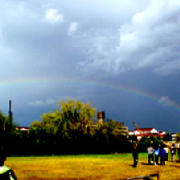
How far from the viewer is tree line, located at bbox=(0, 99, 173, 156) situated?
4662cm

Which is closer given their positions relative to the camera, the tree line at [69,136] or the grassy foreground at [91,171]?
the grassy foreground at [91,171]

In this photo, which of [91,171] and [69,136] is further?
[69,136]

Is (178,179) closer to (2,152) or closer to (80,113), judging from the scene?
(2,152)

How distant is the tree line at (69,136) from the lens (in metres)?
46.6

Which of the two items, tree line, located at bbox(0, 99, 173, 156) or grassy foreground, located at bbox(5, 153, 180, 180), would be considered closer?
grassy foreground, located at bbox(5, 153, 180, 180)

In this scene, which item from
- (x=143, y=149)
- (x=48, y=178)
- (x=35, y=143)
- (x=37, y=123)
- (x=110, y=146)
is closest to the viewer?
(x=48, y=178)

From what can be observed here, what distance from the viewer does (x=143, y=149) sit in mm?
54625

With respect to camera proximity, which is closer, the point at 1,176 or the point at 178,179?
the point at 1,176

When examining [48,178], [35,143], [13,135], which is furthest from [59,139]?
[48,178]

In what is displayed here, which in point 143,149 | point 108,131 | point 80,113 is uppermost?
point 80,113

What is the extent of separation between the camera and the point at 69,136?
51406 millimetres

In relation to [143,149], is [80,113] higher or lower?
higher

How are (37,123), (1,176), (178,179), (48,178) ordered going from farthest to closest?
1. (37,123)
2. (48,178)
3. (178,179)
4. (1,176)

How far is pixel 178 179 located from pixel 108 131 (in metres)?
36.7
